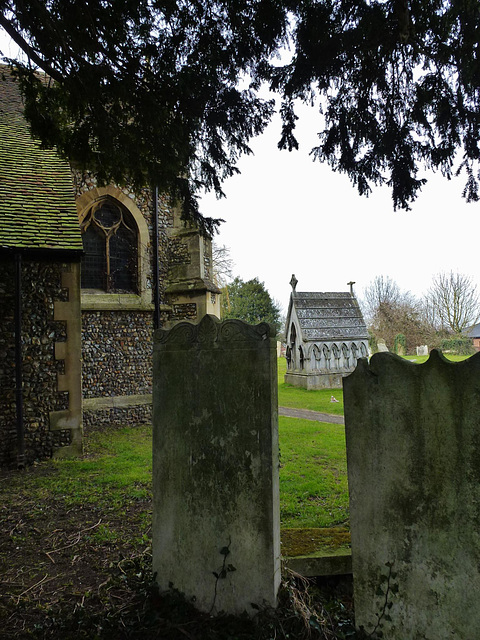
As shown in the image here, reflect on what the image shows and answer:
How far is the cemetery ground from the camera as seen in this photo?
2562mm

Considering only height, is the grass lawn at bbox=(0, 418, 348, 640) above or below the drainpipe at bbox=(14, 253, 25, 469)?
below

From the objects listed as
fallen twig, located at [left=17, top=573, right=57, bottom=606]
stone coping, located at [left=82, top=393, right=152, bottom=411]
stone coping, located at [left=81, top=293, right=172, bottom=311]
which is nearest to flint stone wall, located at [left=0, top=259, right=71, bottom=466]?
stone coping, located at [left=81, top=293, right=172, bottom=311]

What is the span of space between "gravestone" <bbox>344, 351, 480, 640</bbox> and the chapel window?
928cm

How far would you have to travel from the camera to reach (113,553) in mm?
3799

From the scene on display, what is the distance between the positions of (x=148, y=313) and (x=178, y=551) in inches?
329

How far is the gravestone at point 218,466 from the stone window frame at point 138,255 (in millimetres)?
7669

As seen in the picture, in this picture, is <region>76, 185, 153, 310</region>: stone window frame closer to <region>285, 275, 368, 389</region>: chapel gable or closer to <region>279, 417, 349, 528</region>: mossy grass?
<region>279, 417, 349, 528</region>: mossy grass

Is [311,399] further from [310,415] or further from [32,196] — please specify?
[32,196]

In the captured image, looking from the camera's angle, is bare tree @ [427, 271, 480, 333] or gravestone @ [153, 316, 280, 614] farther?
bare tree @ [427, 271, 480, 333]

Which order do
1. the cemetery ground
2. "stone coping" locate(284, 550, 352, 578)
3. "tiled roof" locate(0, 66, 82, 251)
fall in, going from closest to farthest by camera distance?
1. the cemetery ground
2. "stone coping" locate(284, 550, 352, 578)
3. "tiled roof" locate(0, 66, 82, 251)

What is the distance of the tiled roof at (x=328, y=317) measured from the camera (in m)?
17.9

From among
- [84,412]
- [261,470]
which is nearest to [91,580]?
[261,470]

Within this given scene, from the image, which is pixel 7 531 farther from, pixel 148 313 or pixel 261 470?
pixel 148 313

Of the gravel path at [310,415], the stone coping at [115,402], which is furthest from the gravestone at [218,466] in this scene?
the gravel path at [310,415]
